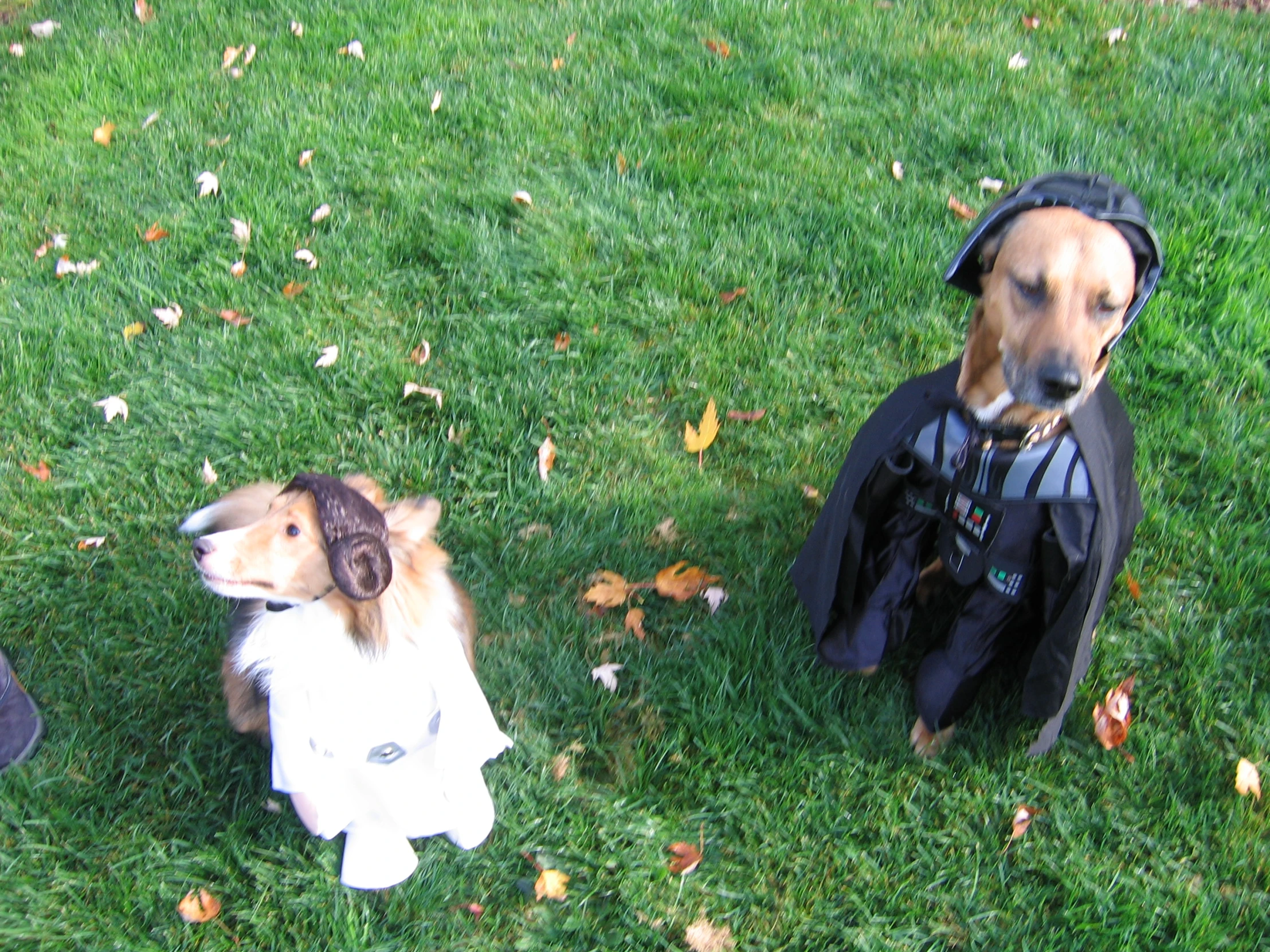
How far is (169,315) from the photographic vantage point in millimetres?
3961

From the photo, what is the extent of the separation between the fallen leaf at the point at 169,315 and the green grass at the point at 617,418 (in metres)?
0.07

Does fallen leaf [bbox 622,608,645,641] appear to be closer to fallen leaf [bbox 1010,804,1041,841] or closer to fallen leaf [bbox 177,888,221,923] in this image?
fallen leaf [bbox 1010,804,1041,841]

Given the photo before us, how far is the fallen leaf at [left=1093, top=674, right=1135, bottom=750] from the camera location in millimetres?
2672

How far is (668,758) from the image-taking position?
2740mm

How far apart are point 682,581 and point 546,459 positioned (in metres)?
0.78

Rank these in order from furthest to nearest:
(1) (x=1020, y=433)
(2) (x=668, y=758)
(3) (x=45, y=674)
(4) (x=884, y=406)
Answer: (3) (x=45, y=674)
(2) (x=668, y=758)
(4) (x=884, y=406)
(1) (x=1020, y=433)

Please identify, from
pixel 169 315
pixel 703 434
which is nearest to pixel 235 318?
pixel 169 315

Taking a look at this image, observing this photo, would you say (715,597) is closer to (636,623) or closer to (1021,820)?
(636,623)

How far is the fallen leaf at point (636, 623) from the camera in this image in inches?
119

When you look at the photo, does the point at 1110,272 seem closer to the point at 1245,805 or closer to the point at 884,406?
the point at 884,406

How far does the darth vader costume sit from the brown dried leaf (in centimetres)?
64

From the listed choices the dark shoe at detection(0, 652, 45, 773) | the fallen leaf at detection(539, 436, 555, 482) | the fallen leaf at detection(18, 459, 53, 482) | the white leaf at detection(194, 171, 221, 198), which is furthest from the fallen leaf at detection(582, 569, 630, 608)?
the white leaf at detection(194, 171, 221, 198)

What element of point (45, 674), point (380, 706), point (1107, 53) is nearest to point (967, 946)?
point (380, 706)

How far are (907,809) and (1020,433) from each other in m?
1.21
